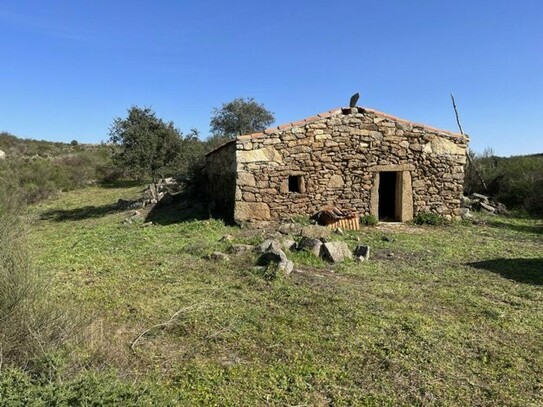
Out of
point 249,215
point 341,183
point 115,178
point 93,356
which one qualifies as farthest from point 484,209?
point 115,178

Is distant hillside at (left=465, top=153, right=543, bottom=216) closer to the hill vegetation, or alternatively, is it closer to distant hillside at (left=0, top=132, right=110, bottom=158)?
the hill vegetation

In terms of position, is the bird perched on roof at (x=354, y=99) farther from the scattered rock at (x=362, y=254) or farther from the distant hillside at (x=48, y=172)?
the distant hillside at (x=48, y=172)

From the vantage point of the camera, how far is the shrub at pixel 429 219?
12.0 m

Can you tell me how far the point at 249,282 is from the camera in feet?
21.3

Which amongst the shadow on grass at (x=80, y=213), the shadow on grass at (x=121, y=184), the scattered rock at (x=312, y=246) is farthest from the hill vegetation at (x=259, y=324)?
the shadow on grass at (x=121, y=184)

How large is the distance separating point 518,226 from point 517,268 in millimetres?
5185

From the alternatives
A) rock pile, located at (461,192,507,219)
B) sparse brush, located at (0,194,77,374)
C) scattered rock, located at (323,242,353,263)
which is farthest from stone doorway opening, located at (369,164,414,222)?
sparse brush, located at (0,194,77,374)

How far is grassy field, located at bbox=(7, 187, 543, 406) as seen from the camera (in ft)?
11.9

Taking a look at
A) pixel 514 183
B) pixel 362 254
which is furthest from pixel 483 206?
pixel 362 254

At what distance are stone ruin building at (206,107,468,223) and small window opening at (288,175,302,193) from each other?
26 mm

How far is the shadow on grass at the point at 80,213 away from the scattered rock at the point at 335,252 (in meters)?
9.11

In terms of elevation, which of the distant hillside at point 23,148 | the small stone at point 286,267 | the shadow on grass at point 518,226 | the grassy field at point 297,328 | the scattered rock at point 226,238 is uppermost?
the distant hillside at point 23,148

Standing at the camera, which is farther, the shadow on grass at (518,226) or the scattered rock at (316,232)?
the shadow on grass at (518,226)

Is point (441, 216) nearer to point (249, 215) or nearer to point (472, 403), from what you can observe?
point (249, 215)
